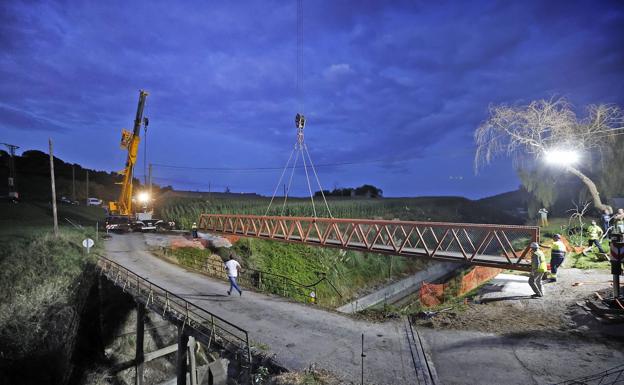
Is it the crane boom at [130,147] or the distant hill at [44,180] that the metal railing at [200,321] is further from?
the distant hill at [44,180]

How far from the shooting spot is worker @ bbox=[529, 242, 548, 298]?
36.1ft

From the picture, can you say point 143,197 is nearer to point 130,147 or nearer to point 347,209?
point 130,147

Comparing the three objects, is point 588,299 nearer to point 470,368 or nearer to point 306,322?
point 470,368

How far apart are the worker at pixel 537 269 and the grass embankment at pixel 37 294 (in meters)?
20.2

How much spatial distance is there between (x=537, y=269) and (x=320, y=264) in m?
20.4

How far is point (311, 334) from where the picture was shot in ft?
33.4

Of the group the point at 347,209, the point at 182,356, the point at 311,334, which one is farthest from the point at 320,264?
the point at 311,334

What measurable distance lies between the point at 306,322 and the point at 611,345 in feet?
26.8

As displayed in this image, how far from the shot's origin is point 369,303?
2750 centimetres

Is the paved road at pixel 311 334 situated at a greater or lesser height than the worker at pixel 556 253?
lesser

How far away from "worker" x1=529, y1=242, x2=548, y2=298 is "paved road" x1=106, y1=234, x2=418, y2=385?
16.1 ft

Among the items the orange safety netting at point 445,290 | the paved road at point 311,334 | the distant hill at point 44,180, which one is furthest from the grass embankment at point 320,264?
the distant hill at point 44,180

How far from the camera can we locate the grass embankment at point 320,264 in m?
25.3

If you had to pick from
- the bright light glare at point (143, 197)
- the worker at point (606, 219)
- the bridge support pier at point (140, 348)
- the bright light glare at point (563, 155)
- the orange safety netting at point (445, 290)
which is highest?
the bright light glare at point (563, 155)
